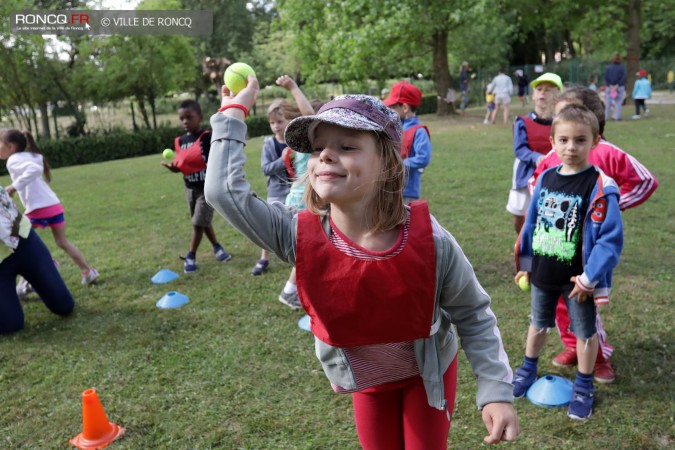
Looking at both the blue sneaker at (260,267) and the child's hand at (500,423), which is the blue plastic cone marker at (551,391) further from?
the blue sneaker at (260,267)

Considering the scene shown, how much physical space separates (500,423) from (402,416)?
525mm

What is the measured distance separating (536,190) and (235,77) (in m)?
2.12

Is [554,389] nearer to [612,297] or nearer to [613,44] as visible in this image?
[612,297]

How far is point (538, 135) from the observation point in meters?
4.79

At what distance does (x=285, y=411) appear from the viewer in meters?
3.58

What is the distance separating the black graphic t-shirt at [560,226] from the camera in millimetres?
3143

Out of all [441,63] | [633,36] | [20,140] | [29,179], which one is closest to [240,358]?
[29,179]

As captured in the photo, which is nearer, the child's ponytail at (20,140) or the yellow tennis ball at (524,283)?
the yellow tennis ball at (524,283)

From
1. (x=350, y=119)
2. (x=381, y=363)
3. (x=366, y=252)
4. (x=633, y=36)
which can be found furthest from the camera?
(x=633, y=36)

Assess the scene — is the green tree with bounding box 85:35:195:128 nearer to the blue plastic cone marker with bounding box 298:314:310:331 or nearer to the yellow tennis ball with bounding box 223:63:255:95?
the blue plastic cone marker with bounding box 298:314:310:331

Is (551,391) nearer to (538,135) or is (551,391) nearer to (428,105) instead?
(538,135)

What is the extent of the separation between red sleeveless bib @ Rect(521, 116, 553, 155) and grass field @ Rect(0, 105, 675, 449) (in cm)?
140

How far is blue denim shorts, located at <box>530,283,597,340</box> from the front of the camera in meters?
3.28

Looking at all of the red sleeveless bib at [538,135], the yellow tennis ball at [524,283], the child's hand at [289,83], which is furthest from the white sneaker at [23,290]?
the red sleeveless bib at [538,135]
